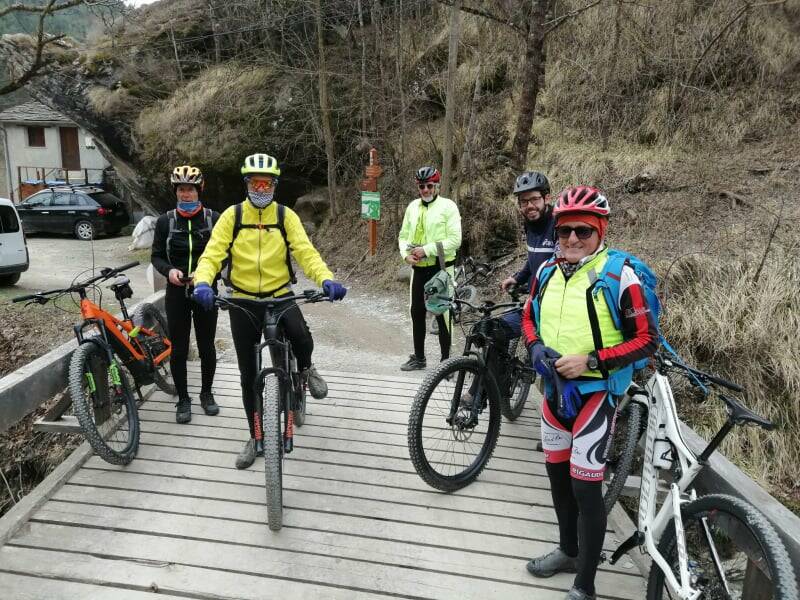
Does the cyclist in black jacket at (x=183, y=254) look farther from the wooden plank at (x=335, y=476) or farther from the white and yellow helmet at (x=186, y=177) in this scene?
the wooden plank at (x=335, y=476)

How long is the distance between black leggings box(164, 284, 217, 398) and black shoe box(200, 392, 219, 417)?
139 mm

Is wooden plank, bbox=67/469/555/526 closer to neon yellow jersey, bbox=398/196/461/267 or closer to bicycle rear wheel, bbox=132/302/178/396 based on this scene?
bicycle rear wheel, bbox=132/302/178/396

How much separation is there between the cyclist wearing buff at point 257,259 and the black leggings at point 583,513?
1.77 metres

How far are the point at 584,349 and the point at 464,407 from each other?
1.34 meters

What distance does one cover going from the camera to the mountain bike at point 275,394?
314 centimetres

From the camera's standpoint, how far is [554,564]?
285 centimetres

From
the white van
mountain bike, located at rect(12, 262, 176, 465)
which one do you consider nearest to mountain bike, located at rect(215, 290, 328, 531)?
mountain bike, located at rect(12, 262, 176, 465)

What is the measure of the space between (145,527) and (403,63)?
40.9 ft

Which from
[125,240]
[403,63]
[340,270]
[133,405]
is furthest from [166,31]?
[133,405]

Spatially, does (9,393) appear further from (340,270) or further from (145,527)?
(340,270)

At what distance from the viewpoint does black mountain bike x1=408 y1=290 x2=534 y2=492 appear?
345 cm

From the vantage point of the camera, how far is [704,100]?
415 inches

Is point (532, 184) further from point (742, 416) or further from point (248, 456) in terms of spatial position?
point (248, 456)

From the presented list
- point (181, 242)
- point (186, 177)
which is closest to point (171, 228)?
point (181, 242)
